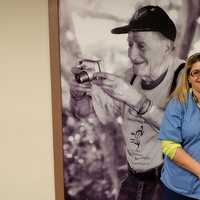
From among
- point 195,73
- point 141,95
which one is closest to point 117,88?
point 141,95

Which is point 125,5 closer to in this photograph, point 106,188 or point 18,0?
point 18,0

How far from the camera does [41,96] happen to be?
2078mm

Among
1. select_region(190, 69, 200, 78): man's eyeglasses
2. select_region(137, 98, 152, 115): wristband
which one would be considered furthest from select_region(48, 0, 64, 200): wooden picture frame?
select_region(190, 69, 200, 78): man's eyeglasses

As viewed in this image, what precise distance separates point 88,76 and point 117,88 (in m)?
0.18

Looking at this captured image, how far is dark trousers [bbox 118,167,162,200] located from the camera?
1.98 metres

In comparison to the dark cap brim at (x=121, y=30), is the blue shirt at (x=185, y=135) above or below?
below

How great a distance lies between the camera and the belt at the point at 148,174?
197 cm

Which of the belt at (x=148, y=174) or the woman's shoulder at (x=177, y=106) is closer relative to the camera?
the woman's shoulder at (x=177, y=106)

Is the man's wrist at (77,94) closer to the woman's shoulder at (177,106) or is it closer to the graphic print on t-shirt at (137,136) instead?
A: the graphic print on t-shirt at (137,136)

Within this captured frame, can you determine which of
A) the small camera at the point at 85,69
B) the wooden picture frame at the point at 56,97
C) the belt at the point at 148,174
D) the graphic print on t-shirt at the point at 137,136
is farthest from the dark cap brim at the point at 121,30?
the belt at the point at 148,174

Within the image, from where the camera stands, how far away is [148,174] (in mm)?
1982

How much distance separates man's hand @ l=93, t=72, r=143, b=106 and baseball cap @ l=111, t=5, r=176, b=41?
26cm

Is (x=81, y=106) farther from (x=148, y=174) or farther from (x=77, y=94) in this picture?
(x=148, y=174)

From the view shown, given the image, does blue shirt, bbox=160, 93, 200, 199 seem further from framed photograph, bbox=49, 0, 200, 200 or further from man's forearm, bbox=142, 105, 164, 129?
framed photograph, bbox=49, 0, 200, 200
